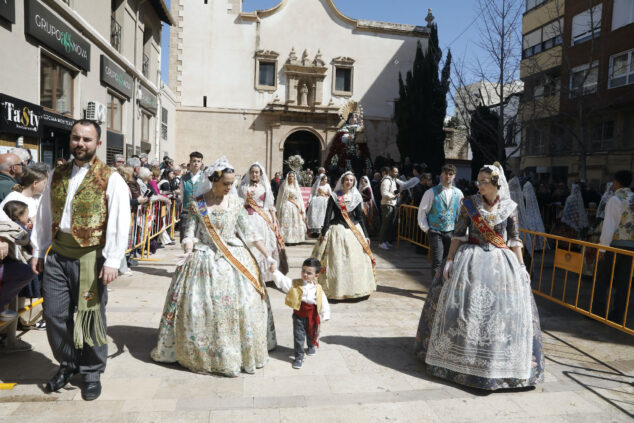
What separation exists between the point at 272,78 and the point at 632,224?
77.1 ft

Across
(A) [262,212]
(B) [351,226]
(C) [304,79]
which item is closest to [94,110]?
(A) [262,212]

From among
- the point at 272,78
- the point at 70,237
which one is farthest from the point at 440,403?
the point at 272,78

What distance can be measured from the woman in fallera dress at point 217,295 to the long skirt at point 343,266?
2318 millimetres

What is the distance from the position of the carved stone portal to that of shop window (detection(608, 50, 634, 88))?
14365 mm

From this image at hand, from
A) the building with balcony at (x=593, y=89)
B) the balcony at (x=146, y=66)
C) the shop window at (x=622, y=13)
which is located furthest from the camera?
the shop window at (x=622, y=13)

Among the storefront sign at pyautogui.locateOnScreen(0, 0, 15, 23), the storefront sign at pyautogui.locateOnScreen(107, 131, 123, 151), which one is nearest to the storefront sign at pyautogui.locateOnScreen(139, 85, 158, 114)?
the storefront sign at pyautogui.locateOnScreen(107, 131, 123, 151)

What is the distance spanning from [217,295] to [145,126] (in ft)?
59.0

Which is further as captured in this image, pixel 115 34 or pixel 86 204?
pixel 115 34

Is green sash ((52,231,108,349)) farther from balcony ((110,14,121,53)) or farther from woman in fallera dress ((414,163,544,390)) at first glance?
balcony ((110,14,121,53))

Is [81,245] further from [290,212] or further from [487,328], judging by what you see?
[290,212]

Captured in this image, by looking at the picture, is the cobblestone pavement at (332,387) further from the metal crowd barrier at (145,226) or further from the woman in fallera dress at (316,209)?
the woman in fallera dress at (316,209)

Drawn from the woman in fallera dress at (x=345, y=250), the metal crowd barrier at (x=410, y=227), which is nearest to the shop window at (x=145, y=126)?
the metal crowd barrier at (x=410, y=227)

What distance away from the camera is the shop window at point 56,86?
1061 cm

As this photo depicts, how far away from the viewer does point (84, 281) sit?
140 inches
